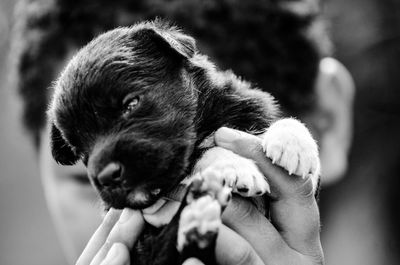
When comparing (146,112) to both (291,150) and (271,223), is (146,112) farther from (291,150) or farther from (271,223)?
(271,223)

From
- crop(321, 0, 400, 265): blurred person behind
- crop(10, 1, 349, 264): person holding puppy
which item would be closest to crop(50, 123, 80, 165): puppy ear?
crop(10, 1, 349, 264): person holding puppy

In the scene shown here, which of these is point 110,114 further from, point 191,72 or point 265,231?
point 265,231

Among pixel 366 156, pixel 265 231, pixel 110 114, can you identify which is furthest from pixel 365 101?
pixel 110 114

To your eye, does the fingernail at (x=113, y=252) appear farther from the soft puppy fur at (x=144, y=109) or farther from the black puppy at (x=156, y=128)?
the soft puppy fur at (x=144, y=109)

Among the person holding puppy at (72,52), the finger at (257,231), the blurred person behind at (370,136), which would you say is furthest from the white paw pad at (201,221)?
the blurred person behind at (370,136)

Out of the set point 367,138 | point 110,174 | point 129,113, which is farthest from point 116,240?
point 367,138

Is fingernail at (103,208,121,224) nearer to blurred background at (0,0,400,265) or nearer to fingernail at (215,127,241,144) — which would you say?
fingernail at (215,127,241,144)
